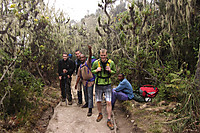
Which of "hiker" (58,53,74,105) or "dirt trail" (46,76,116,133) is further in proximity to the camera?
"hiker" (58,53,74,105)

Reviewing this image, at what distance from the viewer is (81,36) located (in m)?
17.4

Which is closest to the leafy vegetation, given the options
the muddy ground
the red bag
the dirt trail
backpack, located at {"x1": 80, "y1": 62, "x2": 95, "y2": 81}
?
the red bag

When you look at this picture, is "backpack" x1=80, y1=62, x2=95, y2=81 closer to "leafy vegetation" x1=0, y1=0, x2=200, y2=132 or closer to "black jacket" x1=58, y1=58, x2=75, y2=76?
"black jacket" x1=58, y1=58, x2=75, y2=76

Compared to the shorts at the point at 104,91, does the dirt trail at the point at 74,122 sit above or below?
below

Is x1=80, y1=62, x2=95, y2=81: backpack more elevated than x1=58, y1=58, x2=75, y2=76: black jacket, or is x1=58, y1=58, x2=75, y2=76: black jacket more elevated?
x1=58, y1=58, x2=75, y2=76: black jacket

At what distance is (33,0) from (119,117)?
6375 millimetres

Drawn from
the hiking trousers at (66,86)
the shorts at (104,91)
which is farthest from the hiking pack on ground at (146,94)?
the hiking trousers at (66,86)

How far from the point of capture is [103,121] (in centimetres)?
478

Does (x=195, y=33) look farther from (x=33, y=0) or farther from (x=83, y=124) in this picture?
(x=33, y=0)

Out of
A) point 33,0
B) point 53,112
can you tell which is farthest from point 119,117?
point 33,0

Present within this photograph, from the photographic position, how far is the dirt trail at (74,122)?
434 cm

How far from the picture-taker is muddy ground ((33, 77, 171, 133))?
4266 mm

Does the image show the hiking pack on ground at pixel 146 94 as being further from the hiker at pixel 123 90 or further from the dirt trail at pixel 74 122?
the dirt trail at pixel 74 122

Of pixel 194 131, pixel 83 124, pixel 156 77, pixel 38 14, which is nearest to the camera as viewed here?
pixel 194 131
